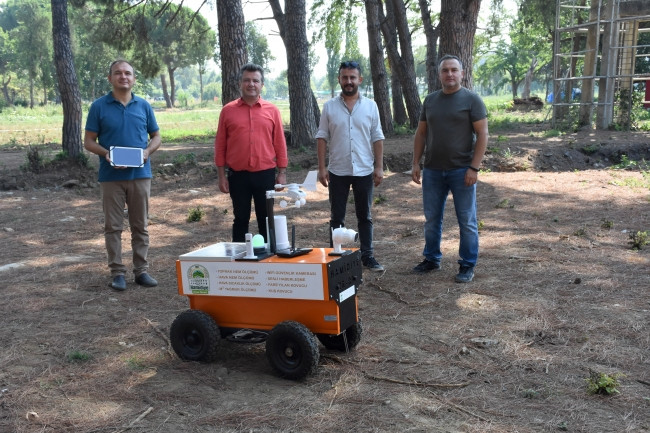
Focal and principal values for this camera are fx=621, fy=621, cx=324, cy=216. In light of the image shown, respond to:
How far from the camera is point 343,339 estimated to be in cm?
425

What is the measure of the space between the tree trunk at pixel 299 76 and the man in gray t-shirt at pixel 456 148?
9267mm

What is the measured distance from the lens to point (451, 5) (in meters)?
11.7

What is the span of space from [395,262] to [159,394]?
142 inches

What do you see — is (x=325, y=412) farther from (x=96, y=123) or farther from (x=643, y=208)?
(x=643, y=208)

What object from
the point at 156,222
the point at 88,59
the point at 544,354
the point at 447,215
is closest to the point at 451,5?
the point at 447,215

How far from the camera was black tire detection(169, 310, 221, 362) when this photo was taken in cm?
412

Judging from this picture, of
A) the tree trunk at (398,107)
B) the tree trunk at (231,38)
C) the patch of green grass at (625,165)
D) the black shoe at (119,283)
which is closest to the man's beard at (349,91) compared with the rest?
the black shoe at (119,283)

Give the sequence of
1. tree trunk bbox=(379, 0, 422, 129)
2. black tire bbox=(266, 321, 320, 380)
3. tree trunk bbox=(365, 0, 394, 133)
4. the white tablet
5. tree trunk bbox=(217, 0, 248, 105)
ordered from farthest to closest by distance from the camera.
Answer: tree trunk bbox=(379, 0, 422, 129), tree trunk bbox=(365, 0, 394, 133), tree trunk bbox=(217, 0, 248, 105), the white tablet, black tire bbox=(266, 321, 320, 380)

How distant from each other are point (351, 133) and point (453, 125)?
3.14 feet

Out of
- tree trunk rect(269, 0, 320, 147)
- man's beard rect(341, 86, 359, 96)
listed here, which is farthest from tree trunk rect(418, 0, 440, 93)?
man's beard rect(341, 86, 359, 96)

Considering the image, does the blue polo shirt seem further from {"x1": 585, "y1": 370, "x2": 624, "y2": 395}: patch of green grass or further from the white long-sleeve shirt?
{"x1": 585, "y1": 370, "x2": 624, "y2": 395}: patch of green grass

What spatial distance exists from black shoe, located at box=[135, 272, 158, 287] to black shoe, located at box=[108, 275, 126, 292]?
153 millimetres

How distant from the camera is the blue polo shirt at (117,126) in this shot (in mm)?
5750

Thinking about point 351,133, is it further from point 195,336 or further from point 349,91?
point 195,336
